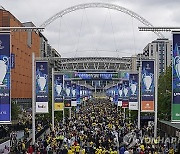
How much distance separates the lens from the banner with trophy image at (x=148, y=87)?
31438 mm

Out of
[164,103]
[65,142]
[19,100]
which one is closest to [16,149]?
[65,142]

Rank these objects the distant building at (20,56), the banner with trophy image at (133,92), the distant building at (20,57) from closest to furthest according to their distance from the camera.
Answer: the banner with trophy image at (133,92), the distant building at (20,56), the distant building at (20,57)

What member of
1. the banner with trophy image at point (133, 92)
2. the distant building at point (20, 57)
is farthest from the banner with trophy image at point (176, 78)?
the distant building at point (20, 57)

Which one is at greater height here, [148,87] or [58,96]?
[148,87]

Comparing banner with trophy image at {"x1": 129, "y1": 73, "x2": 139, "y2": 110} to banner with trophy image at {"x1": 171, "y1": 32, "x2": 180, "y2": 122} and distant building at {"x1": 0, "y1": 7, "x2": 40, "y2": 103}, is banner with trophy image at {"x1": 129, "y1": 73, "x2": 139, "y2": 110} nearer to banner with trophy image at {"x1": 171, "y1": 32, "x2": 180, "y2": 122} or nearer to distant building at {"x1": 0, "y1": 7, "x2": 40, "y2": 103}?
banner with trophy image at {"x1": 171, "y1": 32, "x2": 180, "y2": 122}

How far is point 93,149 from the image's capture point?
29.8 m

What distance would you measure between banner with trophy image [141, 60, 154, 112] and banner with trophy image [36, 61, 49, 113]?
6070mm

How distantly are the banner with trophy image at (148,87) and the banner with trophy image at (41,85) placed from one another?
6.07 m

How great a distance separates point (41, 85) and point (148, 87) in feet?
22.0

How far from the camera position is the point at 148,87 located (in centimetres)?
3155

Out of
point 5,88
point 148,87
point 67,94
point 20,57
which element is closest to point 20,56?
point 20,57

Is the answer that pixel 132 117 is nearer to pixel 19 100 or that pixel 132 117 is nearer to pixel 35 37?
pixel 19 100

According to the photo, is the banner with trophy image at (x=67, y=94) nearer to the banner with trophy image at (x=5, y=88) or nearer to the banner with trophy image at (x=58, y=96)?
the banner with trophy image at (x=58, y=96)

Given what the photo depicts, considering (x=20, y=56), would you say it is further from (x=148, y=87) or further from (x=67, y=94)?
(x=148, y=87)
